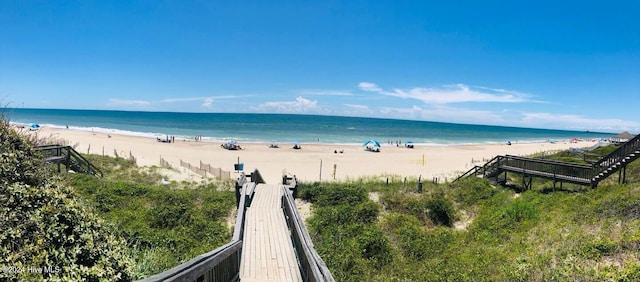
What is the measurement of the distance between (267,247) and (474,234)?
7.58m

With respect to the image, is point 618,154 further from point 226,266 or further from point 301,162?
point 301,162

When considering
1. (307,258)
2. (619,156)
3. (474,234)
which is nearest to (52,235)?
(307,258)

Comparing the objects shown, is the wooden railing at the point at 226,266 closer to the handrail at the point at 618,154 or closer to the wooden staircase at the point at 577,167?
the wooden staircase at the point at 577,167

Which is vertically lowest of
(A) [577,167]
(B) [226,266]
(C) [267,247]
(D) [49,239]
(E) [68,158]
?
(C) [267,247]

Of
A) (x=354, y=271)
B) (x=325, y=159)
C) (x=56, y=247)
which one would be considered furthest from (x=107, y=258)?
(x=325, y=159)

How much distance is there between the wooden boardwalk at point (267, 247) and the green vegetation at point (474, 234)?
1.21 metres

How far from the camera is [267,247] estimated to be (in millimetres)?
9461

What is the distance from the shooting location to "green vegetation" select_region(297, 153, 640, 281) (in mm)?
7852

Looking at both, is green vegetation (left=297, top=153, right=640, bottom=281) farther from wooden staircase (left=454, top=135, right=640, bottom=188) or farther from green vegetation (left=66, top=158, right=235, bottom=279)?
green vegetation (left=66, top=158, right=235, bottom=279)

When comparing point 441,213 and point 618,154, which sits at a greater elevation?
point 618,154

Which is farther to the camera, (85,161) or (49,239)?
(85,161)

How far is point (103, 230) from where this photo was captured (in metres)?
4.89

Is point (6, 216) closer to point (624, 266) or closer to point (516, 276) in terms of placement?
point (516, 276)

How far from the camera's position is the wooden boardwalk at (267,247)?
315 inches
